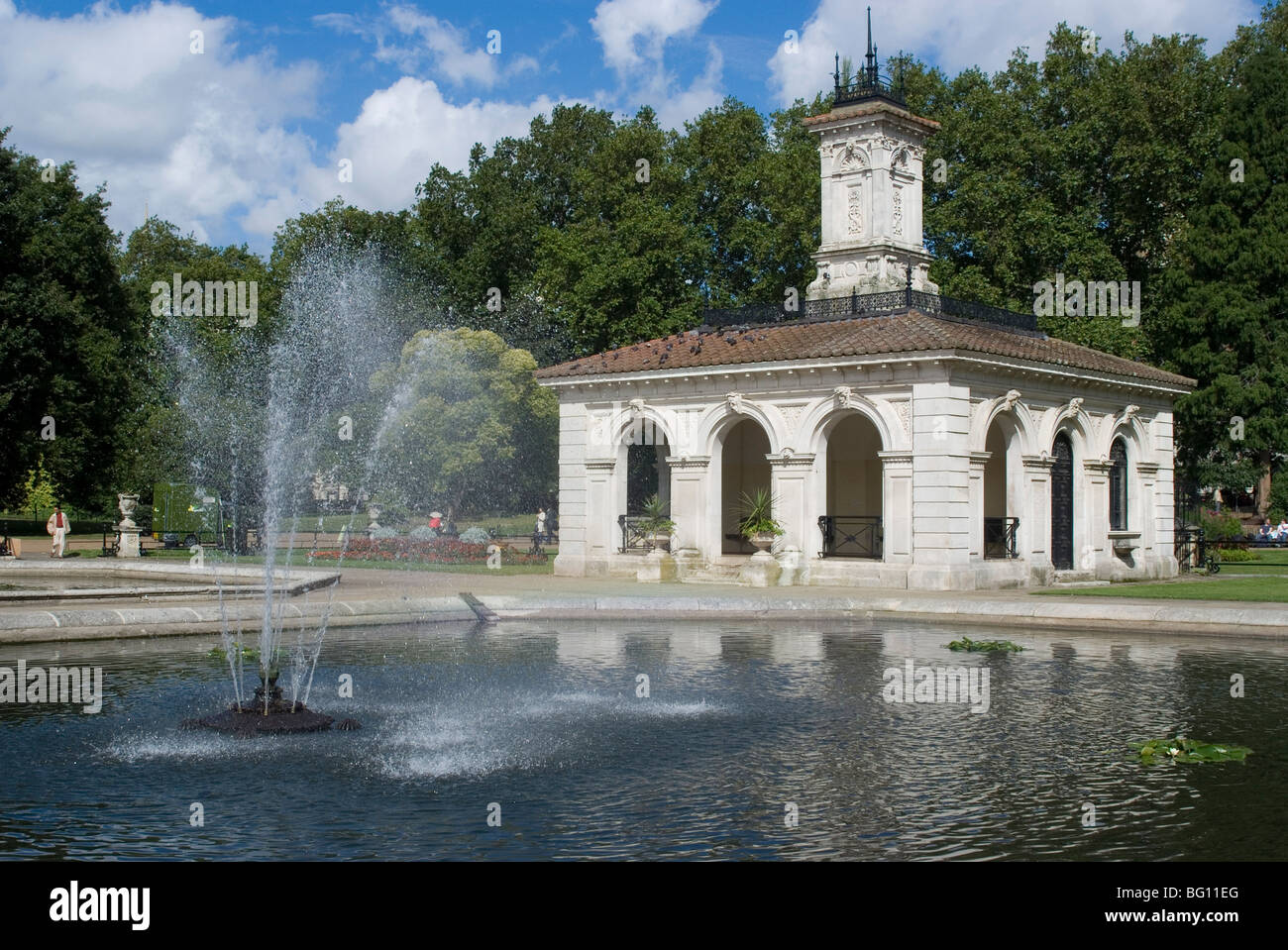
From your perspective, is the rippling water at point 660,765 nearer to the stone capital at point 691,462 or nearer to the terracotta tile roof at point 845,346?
the terracotta tile roof at point 845,346

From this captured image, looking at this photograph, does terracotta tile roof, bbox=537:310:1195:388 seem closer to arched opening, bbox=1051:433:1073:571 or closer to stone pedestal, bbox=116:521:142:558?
arched opening, bbox=1051:433:1073:571

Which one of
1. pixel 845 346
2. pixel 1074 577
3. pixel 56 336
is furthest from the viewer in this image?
pixel 56 336

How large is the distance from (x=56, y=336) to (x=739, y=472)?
26.4 meters

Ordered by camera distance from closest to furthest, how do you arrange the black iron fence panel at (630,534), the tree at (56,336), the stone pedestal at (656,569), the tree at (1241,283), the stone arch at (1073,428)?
the stone arch at (1073,428) < the stone pedestal at (656,569) < the black iron fence panel at (630,534) < the tree at (56,336) < the tree at (1241,283)

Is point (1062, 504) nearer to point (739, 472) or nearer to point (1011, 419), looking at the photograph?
point (1011, 419)

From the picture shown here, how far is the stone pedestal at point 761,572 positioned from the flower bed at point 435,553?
12.3 m

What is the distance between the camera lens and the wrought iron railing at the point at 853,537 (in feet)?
110

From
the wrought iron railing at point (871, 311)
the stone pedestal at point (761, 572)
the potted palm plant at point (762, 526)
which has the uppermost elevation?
the wrought iron railing at point (871, 311)

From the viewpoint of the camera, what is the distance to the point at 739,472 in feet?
131

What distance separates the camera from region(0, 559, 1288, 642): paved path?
19.8 metres

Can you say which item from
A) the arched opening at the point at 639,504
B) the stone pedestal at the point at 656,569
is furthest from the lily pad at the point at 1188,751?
the arched opening at the point at 639,504

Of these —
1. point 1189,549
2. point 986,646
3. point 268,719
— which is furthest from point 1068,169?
point 268,719
